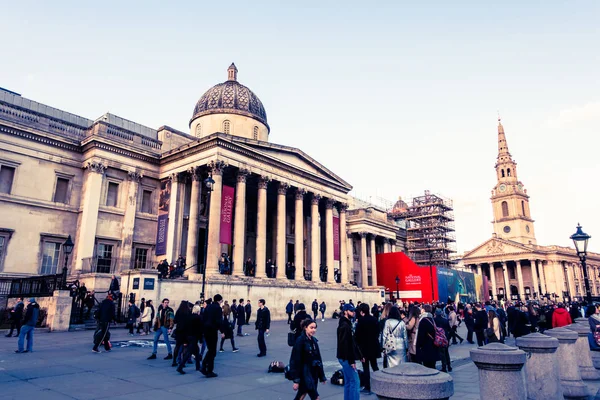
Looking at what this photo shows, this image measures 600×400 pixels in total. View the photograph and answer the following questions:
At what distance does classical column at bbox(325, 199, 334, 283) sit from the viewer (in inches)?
1452

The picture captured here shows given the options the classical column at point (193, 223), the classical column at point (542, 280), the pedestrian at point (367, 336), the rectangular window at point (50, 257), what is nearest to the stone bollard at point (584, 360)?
the pedestrian at point (367, 336)

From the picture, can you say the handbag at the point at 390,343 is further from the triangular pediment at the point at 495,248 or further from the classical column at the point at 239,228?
the triangular pediment at the point at 495,248

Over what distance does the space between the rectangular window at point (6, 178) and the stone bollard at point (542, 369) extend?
94.9 feet

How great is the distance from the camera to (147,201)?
103 ft

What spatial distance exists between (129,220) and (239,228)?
7966 millimetres

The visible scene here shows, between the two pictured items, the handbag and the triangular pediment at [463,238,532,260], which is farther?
the triangular pediment at [463,238,532,260]

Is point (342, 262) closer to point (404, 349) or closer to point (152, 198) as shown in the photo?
point (152, 198)

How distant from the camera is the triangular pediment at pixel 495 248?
8644 cm

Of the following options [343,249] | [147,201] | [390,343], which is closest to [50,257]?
[147,201]

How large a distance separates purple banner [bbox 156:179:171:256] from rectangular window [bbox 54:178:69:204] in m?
6.18

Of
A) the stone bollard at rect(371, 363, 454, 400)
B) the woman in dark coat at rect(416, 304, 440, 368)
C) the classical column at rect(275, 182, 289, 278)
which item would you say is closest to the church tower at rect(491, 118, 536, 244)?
the classical column at rect(275, 182, 289, 278)

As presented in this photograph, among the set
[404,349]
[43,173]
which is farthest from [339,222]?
[404,349]

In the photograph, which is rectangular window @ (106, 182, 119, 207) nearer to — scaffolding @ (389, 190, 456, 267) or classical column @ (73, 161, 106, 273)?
classical column @ (73, 161, 106, 273)

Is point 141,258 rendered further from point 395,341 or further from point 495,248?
point 495,248
